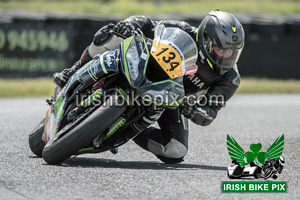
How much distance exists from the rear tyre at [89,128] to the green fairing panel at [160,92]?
8.1 inches

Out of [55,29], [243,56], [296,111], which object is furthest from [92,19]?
[296,111]

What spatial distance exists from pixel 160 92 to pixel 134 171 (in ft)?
2.39

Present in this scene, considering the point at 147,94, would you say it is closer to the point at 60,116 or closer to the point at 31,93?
the point at 60,116

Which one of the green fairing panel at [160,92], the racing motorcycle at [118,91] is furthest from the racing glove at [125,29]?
the green fairing panel at [160,92]

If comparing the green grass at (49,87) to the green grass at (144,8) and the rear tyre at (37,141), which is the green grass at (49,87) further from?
the rear tyre at (37,141)

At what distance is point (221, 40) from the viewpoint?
5531 mm

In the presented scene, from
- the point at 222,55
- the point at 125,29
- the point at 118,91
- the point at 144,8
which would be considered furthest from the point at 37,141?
the point at 144,8

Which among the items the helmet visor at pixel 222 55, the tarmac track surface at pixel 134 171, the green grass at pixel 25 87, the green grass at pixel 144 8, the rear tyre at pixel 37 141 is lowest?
the tarmac track surface at pixel 134 171

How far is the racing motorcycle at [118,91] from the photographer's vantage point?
15.7 ft

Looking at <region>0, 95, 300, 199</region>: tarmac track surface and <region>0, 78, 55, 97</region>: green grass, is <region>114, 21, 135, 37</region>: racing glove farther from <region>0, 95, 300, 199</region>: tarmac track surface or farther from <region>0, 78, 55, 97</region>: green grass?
<region>0, 78, 55, 97</region>: green grass

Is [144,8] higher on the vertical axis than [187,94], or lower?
higher

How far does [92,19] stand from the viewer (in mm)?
14852

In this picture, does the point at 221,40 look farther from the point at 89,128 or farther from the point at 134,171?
the point at 89,128

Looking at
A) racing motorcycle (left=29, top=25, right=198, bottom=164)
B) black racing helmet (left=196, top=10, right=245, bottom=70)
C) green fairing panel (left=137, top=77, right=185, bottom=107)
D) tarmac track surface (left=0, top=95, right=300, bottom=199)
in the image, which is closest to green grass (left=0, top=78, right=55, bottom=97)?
tarmac track surface (left=0, top=95, right=300, bottom=199)
